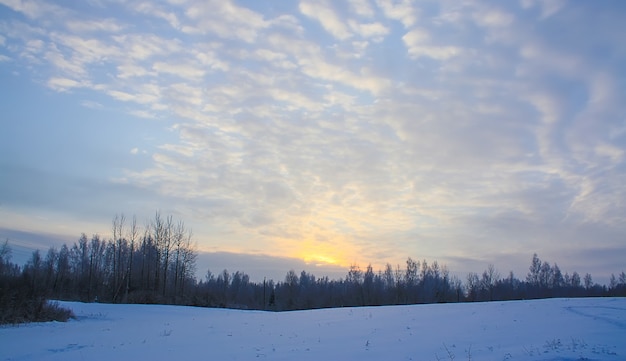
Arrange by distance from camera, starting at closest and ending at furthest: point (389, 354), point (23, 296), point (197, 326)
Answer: point (389, 354)
point (197, 326)
point (23, 296)

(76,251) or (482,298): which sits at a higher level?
(76,251)

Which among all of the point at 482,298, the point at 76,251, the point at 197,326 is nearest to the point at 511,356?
the point at 197,326

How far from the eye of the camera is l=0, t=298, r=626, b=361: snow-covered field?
1302 cm

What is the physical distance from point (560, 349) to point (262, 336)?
1215cm

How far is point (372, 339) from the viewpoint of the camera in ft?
55.6

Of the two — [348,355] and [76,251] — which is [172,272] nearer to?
[76,251]

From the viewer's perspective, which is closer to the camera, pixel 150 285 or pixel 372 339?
pixel 372 339

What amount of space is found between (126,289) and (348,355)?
182ft

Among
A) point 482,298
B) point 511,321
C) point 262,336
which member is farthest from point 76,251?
point 511,321

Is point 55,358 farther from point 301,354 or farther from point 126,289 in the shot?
point 126,289

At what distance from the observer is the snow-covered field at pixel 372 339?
42.7ft

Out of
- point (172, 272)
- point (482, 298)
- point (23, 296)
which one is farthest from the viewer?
point (482, 298)

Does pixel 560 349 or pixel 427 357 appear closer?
pixel 560 349

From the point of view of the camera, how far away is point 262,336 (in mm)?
19234
